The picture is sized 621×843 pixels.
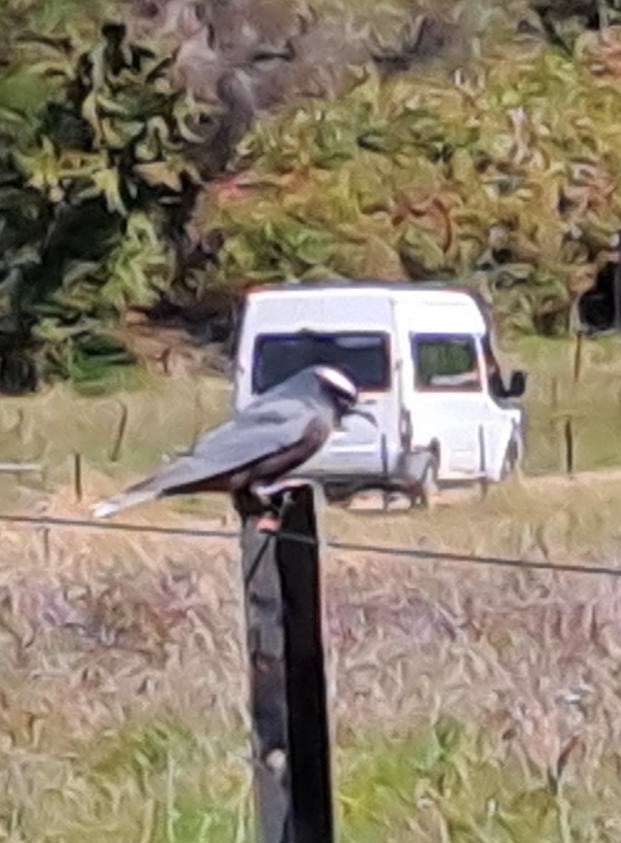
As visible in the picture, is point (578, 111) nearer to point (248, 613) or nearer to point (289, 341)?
point (289, 341)

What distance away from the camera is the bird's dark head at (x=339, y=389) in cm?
273

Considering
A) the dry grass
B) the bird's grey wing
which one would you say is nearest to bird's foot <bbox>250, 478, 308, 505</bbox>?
the bird's grey wing

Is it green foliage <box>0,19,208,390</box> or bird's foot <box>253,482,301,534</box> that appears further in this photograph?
green foliage <box>0,19,208,390</box>

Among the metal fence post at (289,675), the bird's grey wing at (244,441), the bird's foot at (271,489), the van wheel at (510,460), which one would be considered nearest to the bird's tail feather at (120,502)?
the bird's grey wing at (244,441)

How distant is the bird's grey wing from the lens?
246 cm

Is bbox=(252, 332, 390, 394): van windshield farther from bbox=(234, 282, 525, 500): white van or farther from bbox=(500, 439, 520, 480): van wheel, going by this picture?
bbox=(500, 439, 520, 480): van wheel

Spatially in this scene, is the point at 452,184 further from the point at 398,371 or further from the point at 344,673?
the point at 344,673

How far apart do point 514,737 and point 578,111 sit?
867 millimetres

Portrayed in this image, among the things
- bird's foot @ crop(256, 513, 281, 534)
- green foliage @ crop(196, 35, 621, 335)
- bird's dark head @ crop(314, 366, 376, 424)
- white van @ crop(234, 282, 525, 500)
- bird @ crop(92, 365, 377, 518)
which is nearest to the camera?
bird's foot @ crop(256, 513, 281, 534)

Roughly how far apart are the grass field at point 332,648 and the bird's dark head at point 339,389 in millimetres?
231

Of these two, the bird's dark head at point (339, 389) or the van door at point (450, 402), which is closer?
the bird's dark head at point (339, 389)

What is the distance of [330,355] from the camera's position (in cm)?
294

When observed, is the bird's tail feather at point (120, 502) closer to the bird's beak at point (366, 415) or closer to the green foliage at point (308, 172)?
the green foliage at point (308, 172)

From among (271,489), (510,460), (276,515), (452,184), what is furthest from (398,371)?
(276,515)
